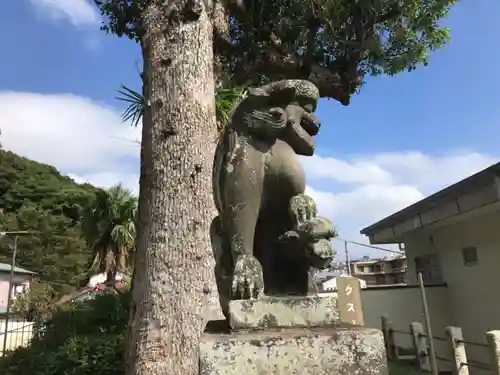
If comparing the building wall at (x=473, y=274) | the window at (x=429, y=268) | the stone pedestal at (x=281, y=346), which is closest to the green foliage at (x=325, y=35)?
the building wall at (x=473, y=274)

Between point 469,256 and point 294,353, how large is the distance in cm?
765

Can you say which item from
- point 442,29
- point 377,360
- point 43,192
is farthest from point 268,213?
point 43,192

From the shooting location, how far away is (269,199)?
2.48 metres

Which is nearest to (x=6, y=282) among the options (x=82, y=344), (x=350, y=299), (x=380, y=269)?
(x=82, y=344)

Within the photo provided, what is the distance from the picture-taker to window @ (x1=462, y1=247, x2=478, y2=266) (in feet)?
27.4

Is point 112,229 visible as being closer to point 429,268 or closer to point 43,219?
point 429,268

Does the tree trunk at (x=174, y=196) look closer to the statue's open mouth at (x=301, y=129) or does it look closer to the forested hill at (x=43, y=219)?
the statue's open mouth at (x=301, y=129)

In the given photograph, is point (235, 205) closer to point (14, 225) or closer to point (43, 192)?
point (14, 225)

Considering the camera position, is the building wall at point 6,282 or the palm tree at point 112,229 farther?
the building wall at point 6,282

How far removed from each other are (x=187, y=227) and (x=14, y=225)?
28.2 meters

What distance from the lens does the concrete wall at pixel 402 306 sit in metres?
9.30

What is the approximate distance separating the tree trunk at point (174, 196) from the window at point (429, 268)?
6685 millimetres

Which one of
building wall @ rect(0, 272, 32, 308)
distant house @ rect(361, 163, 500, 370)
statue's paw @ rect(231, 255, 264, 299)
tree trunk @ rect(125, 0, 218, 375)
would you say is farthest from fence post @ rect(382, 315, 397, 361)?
building wall @ rect(0, 272, 32, 308)

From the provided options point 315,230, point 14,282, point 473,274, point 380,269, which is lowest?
point 315,230
